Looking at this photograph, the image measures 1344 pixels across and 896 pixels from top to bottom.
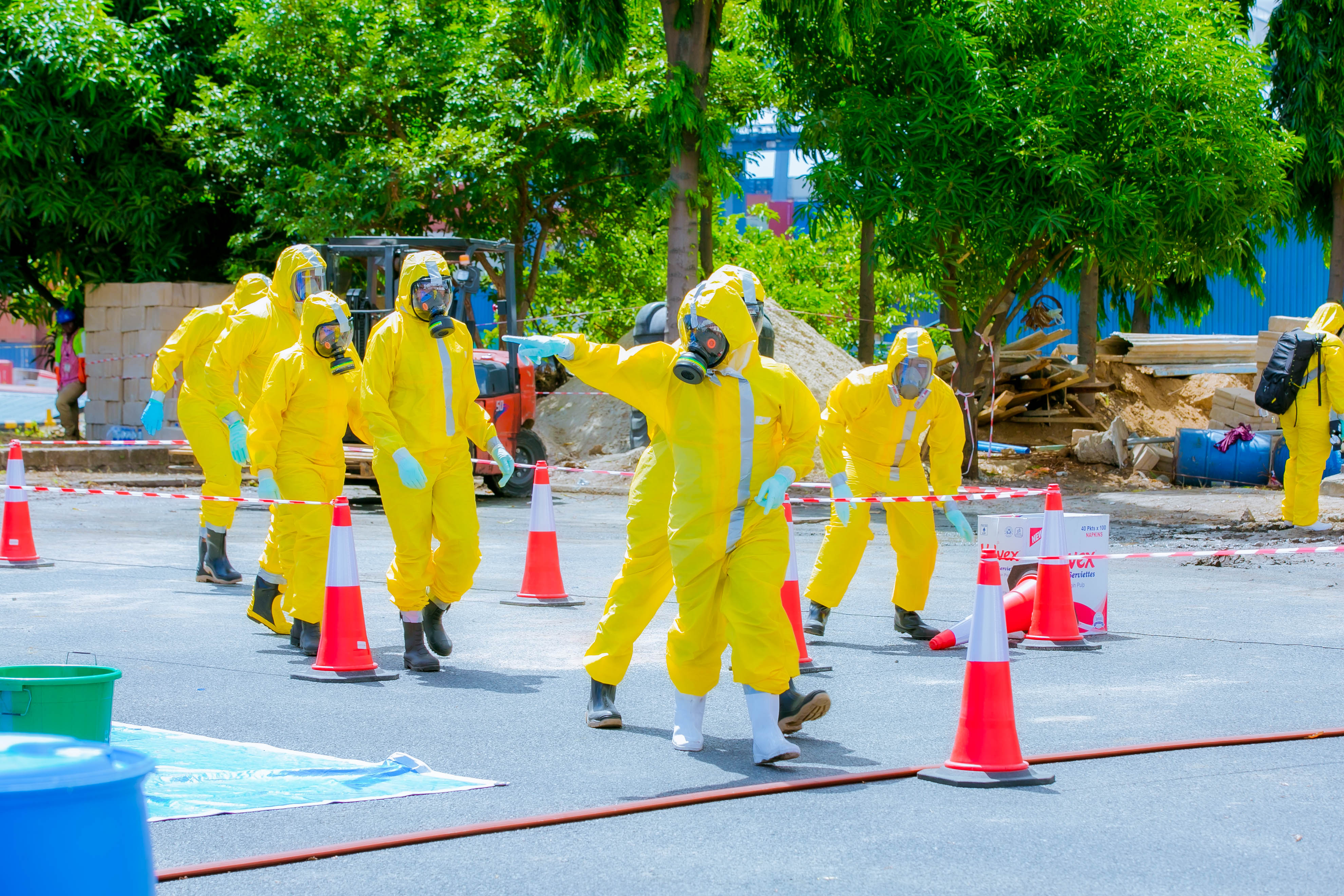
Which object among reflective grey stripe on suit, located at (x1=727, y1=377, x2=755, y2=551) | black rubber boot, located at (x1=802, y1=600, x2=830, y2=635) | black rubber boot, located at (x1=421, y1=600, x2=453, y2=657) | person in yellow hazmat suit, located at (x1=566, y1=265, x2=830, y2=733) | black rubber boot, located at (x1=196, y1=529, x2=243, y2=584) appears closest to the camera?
reflective grey stripe on suit, located at (x1=727, y1=377, x2=755, y2=551)

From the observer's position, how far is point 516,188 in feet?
73.6

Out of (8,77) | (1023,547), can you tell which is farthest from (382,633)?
(8,77)

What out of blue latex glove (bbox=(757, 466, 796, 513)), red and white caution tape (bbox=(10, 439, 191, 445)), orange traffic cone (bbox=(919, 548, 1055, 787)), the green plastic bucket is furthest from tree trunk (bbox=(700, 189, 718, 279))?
the green plastic bucket

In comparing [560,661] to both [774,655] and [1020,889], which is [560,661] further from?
[1020,889]

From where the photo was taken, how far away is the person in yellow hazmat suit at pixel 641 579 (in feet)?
19.0

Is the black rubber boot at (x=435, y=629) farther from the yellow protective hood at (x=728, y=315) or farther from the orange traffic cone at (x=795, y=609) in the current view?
the yellow protective hood at (x=728, y=315)

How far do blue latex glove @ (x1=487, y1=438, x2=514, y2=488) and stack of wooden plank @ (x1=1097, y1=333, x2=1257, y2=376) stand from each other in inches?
836

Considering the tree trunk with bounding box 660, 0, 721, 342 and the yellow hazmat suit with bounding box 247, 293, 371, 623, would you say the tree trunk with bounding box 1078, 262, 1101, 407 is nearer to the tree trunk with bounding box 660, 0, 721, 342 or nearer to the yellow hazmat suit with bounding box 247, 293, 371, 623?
the tree trunk with bounding box 660, 0, 721, 342

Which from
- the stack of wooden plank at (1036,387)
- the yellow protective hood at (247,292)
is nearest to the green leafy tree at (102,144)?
the stack of wooden plank at (1036,387)

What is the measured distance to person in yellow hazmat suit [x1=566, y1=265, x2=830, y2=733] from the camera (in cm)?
579

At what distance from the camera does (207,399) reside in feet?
32.4

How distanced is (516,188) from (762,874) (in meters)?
19.3

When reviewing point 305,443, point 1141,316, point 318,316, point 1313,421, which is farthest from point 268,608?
point 1141,316

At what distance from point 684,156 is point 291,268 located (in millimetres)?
10173
